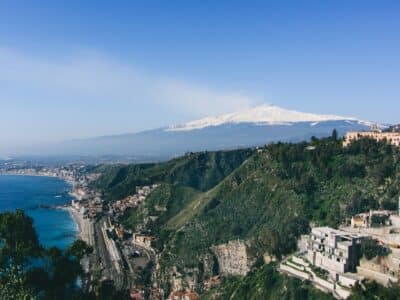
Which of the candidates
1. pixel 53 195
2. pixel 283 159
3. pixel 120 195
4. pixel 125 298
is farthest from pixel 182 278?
pixel 53 195

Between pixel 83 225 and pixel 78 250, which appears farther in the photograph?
pixel 83 225

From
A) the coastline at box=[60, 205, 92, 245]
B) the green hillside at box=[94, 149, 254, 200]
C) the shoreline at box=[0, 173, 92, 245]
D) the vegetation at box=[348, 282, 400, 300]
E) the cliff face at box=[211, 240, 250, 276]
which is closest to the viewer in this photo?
the vegetation at box=[348, 282, 400, 300]

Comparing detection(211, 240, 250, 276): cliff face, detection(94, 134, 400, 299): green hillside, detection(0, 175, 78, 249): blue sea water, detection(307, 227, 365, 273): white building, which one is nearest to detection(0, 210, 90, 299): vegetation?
detection(94, 134, 400, 299): green hillside

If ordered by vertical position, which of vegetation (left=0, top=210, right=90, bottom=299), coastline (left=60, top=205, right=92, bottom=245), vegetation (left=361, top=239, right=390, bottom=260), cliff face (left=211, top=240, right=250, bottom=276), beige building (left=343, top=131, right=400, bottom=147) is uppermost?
beige building (left=343, top=131, right=400, bottom=147)

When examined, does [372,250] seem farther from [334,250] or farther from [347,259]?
[334,250]

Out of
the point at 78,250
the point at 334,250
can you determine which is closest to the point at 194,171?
the point at 334,250

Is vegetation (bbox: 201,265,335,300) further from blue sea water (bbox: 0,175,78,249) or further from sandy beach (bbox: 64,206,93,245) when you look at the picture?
sandy beach (bbox: 64,206,93,245)
